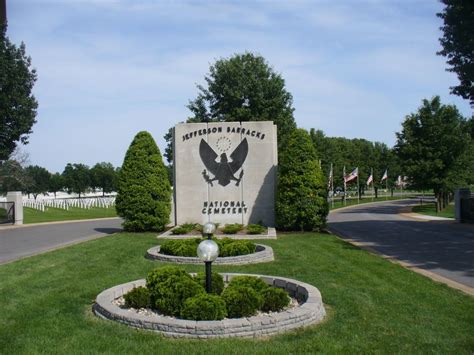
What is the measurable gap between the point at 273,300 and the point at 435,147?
1232 inches

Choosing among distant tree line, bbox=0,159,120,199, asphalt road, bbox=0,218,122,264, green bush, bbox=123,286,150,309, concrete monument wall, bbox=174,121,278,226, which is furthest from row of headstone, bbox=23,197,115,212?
distant tree line, bbox=0,159,120,199

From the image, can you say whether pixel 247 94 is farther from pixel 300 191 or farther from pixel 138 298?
pixel 138 298

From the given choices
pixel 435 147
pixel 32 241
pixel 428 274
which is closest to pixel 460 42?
pixel 428 274

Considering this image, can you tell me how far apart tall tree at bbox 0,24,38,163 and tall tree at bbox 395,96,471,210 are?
24.4 metres

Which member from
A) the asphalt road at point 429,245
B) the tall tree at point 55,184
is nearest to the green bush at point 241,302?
the asphalt road at point 429,245

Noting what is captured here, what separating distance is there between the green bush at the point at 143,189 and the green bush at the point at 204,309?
12.8 metres

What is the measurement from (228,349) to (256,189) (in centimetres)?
1401

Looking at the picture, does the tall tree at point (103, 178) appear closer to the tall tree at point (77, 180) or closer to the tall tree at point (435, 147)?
the tall tree at point (77, 180)

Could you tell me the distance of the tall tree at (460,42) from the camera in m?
16.5

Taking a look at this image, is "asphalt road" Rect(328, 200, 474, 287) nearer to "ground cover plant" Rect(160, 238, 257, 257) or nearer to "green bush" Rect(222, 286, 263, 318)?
"ground cover plant" Rect(160, 238, 257, 257)

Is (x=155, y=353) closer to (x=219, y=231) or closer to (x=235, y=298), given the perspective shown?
(x=235, y=298)

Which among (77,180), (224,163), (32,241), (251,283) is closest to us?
(251,283)

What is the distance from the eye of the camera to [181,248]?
1113 centimetres

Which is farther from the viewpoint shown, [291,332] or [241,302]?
[241,302]
